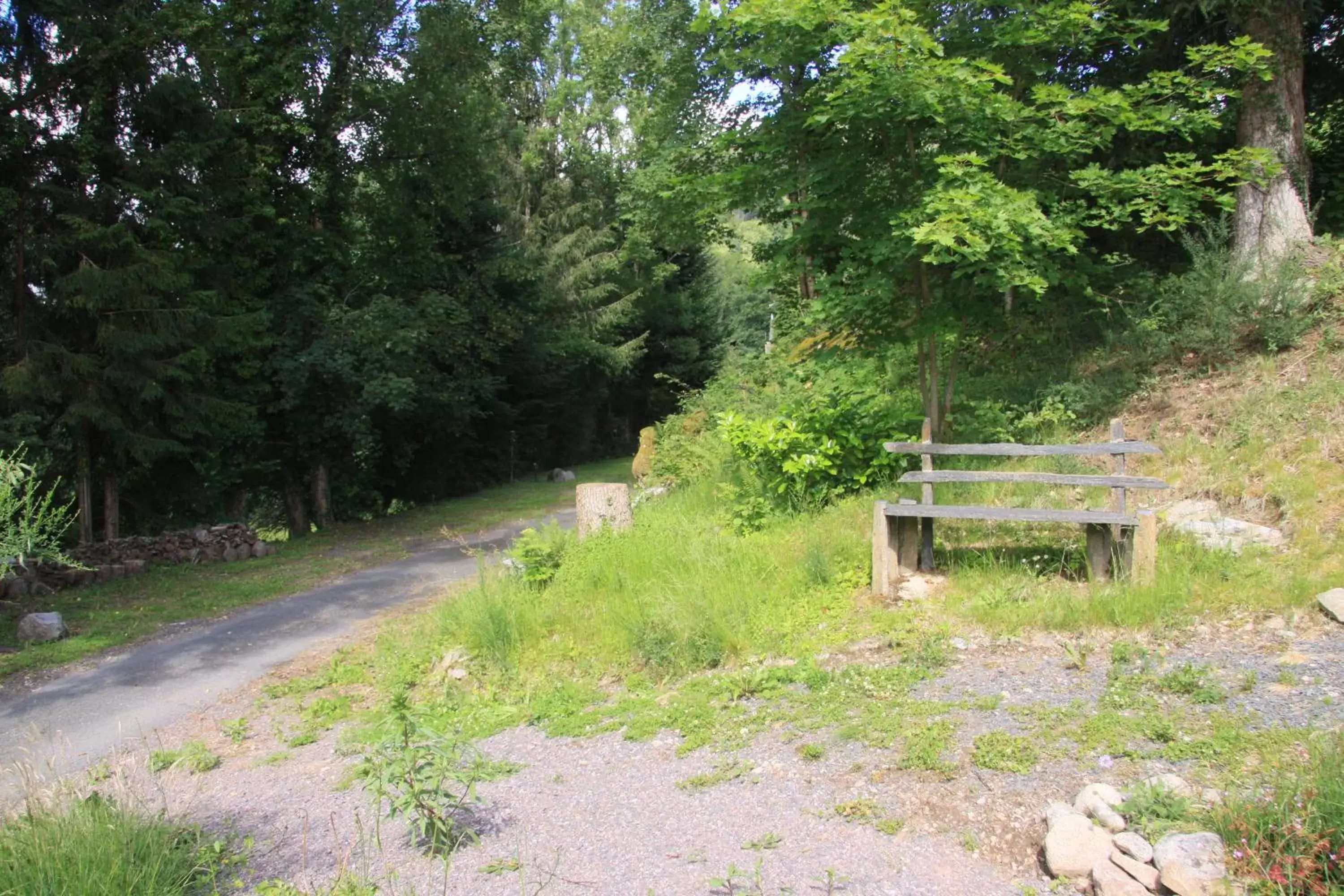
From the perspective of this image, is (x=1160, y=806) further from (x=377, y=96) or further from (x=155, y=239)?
(x=377, y=96)

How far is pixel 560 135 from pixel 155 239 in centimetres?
2086

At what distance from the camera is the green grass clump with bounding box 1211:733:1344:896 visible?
9.79 feet

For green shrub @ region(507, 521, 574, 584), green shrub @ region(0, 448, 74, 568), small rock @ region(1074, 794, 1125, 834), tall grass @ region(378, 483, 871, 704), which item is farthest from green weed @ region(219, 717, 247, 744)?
small rock @ region(1074, 794, 1125, 834)

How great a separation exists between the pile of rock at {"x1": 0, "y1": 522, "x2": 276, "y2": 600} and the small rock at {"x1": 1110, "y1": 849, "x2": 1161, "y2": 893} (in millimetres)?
10900

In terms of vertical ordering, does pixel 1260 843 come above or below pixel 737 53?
below

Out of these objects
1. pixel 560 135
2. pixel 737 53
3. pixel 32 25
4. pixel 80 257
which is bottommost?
pixel 80 257

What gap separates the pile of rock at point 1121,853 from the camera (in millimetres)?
3133

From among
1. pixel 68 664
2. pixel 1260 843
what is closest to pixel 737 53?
pixel 1260 843

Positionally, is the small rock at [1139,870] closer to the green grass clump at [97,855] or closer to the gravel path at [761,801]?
the gravel path at [761,801]

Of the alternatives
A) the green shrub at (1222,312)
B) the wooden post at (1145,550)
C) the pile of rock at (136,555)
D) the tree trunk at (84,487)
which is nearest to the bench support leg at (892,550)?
the wooden post at (1145,550)

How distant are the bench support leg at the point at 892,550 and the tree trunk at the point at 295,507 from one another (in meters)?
13.6

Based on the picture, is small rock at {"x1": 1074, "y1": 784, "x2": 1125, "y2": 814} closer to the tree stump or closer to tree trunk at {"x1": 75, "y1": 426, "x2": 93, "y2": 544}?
the tree stump

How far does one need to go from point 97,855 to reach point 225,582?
8.63m

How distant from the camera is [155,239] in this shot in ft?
41.9
